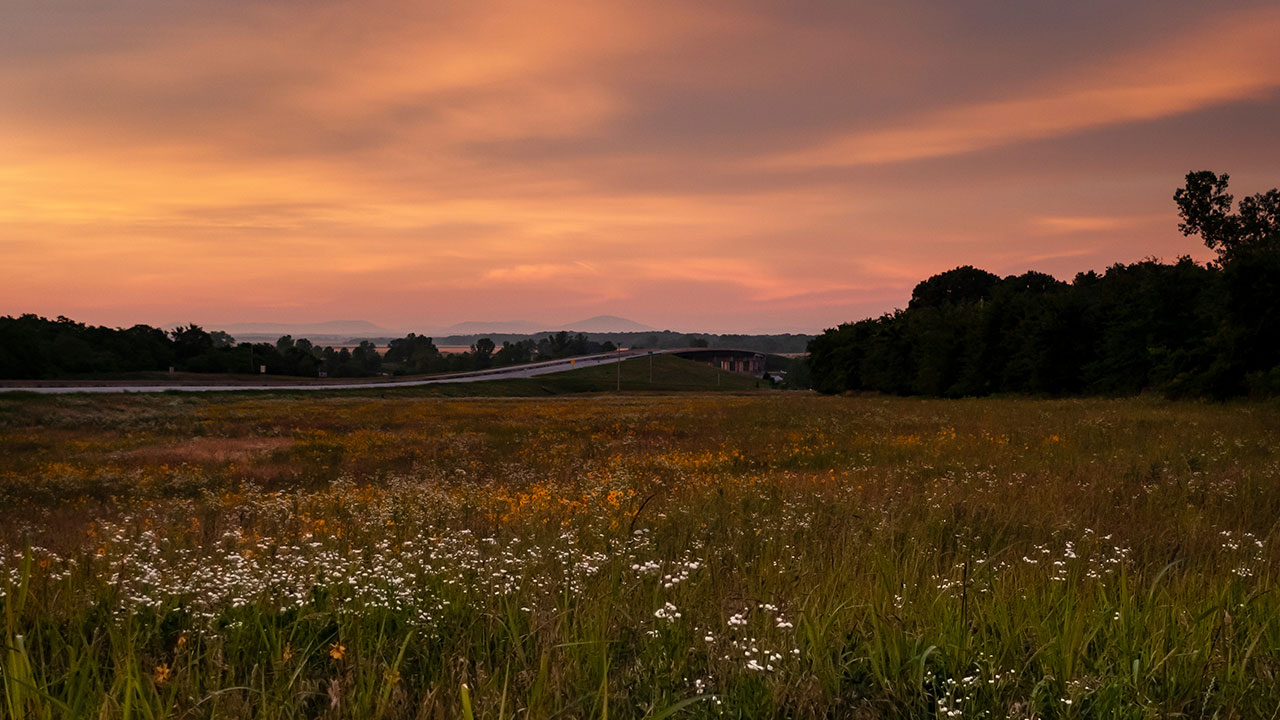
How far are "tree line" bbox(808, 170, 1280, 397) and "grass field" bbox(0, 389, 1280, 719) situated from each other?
25.0 metres

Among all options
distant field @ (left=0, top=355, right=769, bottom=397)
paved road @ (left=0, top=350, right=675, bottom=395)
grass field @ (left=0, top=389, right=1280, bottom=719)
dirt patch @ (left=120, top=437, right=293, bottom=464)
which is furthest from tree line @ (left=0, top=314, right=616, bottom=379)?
grass field @ (left=0, top=389, right=1280, bottom=719)

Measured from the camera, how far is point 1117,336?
151 feet

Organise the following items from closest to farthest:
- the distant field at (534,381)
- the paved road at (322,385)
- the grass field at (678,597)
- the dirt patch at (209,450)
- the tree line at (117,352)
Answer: the grass field at (678,597), the dirt patch at (209,450), the paved road at (322,385), the distant field at (534,381), the tree line at (117,352)

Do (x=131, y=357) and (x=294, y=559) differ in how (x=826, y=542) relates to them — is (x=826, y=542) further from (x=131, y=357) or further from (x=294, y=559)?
(x=131, y=357)

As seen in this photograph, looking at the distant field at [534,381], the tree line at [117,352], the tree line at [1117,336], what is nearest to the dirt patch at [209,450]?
the tree line at [1117,336]

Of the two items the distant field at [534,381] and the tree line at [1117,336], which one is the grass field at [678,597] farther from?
the distant field at [534,381]

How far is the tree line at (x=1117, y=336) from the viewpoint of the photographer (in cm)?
3394

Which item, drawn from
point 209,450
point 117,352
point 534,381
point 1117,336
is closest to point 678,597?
point 209,450

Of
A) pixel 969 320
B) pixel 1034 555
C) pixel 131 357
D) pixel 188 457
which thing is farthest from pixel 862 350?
pixel 131 357

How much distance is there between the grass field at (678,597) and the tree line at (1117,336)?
2498cm

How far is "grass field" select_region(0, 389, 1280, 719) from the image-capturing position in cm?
313

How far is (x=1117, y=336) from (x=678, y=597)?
5163 centimetres

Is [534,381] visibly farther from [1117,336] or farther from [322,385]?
[1117,336]

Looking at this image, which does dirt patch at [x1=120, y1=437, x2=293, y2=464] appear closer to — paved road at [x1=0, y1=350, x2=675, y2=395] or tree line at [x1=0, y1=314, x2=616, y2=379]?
Result: paved road at [x1=0, y1=350, x2=675, y2=395]
